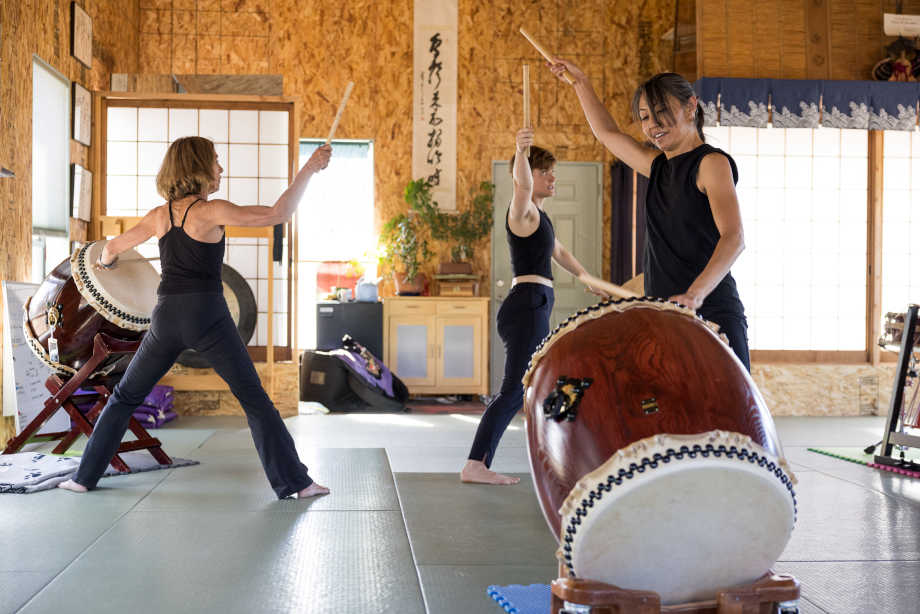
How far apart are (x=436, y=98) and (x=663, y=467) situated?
686 cm

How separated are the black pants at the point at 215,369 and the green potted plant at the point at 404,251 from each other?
172 inches

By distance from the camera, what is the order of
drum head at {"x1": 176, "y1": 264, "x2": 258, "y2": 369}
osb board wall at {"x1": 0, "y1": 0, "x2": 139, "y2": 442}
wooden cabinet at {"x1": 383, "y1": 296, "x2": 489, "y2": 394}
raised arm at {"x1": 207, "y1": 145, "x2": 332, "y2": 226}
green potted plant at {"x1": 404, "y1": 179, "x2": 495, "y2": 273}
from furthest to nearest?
1. green potted plant at {"x1": 404, "y1": 179, "x2": 495, "y2": 273}
2. wooden cabinet at {"x1": 383, "y1": 296, "x2": 489, "y2": 394}
3. drum head at {"x1": 176, "y1": 264, "x2": 258, "y2": 369}
4. osb board wall at {"x1": 0, "y1": 0, "x2": 139, "y2": 442}
5. raised arm at {"x1": 207, "y1": 145, "x2": 332, "y2": 226}

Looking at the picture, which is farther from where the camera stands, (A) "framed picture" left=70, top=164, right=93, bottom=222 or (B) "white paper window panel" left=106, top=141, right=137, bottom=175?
(B) "white paper window panel" left=106, top=141, right=137, bottom=175

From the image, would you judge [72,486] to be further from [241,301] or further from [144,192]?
[144,192]

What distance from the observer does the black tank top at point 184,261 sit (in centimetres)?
308

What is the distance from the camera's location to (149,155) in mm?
6352

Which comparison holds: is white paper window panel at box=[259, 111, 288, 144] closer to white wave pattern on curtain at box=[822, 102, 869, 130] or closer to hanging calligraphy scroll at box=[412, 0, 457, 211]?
hanging calligraphy scroll at box=[412, 0, 457, 211]

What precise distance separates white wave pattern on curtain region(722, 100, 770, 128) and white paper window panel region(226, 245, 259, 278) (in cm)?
381

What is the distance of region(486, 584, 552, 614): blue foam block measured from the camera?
1960mm

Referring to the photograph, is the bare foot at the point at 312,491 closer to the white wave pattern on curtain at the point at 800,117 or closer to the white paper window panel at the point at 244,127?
the white paper window panel at the point at 244,127

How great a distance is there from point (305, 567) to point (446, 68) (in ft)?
20.6

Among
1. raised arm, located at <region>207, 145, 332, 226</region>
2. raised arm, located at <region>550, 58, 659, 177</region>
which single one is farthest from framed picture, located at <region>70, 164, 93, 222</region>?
raised arm, located at <region>550, 58, 659, 177</region>

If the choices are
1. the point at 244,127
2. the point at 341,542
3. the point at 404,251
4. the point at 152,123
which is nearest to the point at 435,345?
the point at 404,251

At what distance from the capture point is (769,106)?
21.4 feet
